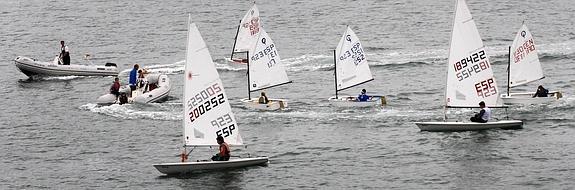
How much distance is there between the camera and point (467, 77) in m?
79.5

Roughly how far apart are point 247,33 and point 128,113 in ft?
82.8

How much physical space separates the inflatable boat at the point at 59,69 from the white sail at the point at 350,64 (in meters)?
29.2

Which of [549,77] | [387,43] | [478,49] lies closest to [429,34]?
[387,43]

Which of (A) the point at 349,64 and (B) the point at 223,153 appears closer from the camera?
(B) the point at 223,153

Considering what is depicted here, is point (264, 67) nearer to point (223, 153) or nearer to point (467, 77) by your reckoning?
point (467, 77)

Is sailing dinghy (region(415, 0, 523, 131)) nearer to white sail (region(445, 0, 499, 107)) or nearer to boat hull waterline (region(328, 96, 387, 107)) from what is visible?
white sail (region(445, 0, 499, 107))

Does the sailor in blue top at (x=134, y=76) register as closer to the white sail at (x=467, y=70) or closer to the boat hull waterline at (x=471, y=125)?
the boat hull waterline at (x=471, y=125)

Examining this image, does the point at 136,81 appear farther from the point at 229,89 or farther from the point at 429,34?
the point at 429,34

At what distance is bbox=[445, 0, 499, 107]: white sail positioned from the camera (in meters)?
78.2

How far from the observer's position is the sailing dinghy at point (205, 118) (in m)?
68.2

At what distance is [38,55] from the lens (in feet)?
418

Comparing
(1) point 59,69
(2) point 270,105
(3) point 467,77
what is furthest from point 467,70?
(1) point 59,69

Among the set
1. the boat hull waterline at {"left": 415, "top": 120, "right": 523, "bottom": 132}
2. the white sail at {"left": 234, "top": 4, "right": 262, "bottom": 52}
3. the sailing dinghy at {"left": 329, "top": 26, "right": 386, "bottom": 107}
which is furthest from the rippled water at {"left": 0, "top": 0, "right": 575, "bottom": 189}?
the white sail at {"left": 234, "top": 4, "right": 262, "bottom": 52}

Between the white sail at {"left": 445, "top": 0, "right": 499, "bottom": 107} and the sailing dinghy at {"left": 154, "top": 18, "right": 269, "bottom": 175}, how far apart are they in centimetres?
1784
